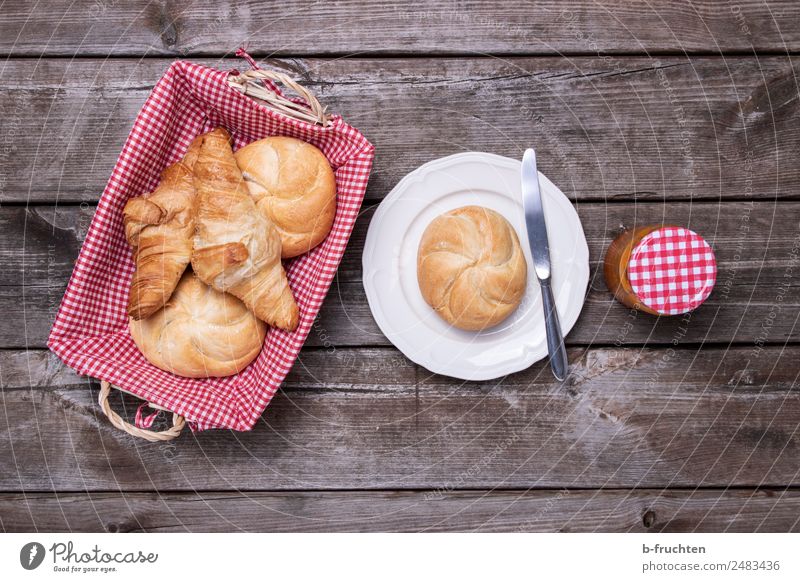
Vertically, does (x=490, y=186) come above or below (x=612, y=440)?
above

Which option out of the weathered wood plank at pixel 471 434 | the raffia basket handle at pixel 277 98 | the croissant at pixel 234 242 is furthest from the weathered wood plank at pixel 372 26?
the weathered wood plank at pixel 471 434

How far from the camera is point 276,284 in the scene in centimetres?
104

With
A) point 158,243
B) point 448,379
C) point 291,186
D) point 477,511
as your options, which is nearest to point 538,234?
point 448,379

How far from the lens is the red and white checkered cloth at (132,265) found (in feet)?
3.46

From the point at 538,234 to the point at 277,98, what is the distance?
1.85ft

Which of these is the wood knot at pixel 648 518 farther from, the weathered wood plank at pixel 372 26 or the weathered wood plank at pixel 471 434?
the weathered wood plank at pixel 372 26

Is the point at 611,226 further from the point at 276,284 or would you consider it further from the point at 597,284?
the point at 276,284

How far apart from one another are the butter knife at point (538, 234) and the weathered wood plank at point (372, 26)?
0.28 metres

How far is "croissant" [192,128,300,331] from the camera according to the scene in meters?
0.98

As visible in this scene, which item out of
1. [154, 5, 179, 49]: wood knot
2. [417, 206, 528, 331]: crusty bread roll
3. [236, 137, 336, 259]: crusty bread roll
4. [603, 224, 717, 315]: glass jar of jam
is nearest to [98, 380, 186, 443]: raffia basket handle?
[236, 137, 336, 259]: crusty bread roll

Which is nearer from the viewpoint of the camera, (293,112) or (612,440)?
(293,112)

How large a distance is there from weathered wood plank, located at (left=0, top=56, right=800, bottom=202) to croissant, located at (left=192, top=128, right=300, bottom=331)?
0.93 ft

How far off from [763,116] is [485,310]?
75 centimetres
